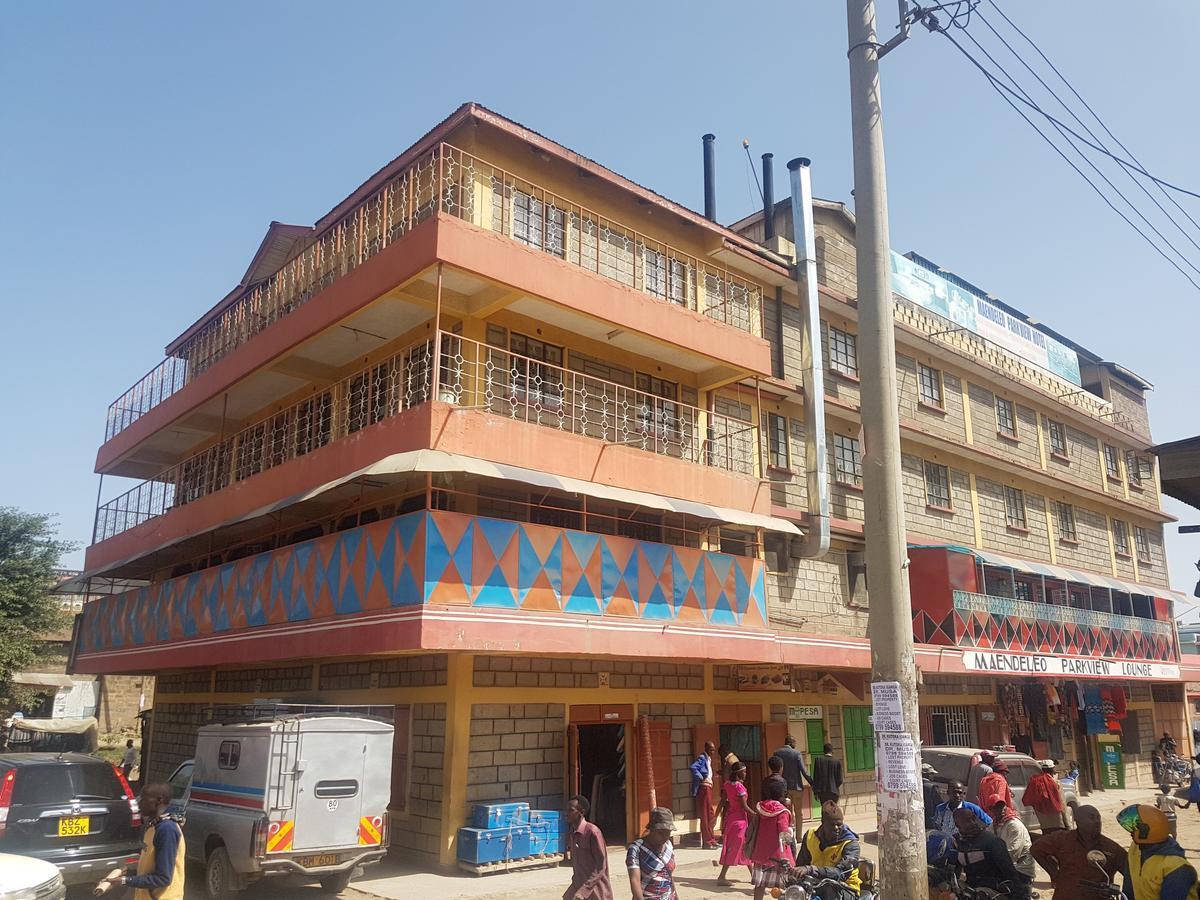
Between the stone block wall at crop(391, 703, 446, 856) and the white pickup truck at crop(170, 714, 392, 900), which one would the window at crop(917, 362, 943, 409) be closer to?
the stone block wall at crop(391, 703, 446, 856)

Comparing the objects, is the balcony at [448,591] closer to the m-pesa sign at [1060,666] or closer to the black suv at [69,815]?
the black suv at [69,815]

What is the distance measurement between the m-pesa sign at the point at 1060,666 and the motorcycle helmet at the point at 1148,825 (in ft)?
49.0

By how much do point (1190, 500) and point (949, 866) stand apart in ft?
13.1

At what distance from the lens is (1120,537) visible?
33000 mm

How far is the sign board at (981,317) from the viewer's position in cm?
2525

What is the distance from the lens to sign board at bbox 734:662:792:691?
18094 millimetres

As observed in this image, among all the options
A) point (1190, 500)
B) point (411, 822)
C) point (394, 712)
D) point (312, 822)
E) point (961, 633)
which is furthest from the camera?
point (961, 633)

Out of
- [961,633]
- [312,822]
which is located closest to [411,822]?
[312,822]

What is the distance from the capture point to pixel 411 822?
14.4 metres

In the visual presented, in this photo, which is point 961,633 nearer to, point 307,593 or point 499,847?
point 499,847

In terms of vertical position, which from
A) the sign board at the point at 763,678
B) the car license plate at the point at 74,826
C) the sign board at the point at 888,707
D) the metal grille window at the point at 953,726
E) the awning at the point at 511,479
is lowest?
the car license plate at the point at 74,826

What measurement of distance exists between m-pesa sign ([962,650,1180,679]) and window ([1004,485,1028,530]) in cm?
433

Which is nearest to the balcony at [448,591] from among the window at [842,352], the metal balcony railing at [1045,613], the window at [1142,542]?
the metal balcony railing at [1045,613]

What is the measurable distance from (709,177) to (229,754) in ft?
62.8
